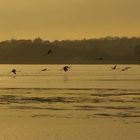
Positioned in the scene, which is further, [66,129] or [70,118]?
[70,118]

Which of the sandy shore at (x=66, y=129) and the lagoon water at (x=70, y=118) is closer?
the sandy shore at (x=66, y=129)

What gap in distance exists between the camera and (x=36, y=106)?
107 feet

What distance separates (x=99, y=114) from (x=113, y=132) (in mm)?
5778

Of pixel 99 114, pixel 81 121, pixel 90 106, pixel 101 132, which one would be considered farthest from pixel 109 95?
pixel 101 132

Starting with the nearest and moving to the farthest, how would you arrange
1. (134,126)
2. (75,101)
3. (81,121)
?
(134,126) → (81,121) → (75,101)

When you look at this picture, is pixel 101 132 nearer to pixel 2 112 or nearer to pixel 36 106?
pixel 2 112

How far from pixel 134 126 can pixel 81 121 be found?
2852mm

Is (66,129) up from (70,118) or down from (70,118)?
down

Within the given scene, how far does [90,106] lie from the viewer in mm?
32562

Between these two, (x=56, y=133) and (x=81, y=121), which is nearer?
(x=56, y=133)

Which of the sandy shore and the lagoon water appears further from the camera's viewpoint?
the lagoon water

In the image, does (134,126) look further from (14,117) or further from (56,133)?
(14,117)

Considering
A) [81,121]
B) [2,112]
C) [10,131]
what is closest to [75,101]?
[2,112]

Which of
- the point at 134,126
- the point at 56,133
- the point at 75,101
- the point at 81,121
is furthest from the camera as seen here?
the point at 75,101
